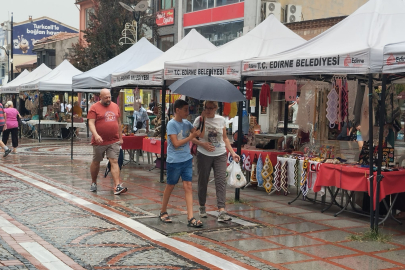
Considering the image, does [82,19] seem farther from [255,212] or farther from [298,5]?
[255,212]

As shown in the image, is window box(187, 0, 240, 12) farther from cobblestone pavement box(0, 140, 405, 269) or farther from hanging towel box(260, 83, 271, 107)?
cobblestone pavement box(0, 140, 405, 269)

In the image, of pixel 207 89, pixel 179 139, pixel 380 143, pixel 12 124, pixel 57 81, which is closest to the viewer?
pixel 380 143

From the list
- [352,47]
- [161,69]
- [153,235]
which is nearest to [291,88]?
[161,69]

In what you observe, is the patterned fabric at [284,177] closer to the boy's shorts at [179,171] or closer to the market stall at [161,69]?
the boy's shorts at [179,171]

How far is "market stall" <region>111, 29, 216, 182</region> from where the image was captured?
38.1 ft

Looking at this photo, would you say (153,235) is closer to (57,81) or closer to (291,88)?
(291,88)

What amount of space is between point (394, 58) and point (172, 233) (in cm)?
357

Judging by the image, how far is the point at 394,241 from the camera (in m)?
6.91

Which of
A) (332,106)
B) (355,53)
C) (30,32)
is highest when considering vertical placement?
(30,32)

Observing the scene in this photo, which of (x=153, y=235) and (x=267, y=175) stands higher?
(x=267, y=175)

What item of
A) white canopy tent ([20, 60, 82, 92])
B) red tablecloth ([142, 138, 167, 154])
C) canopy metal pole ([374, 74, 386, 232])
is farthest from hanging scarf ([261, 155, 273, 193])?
white canopy tent ([20, 60, 82, 92])

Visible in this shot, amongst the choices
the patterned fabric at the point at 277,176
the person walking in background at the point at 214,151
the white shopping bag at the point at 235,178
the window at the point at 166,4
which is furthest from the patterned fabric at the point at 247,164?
the window at the point at 166,4

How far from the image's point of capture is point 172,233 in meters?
7.06

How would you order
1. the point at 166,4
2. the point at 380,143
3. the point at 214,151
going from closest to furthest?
the point at 380,143 → the point at 214,151 → the point at 166,4
